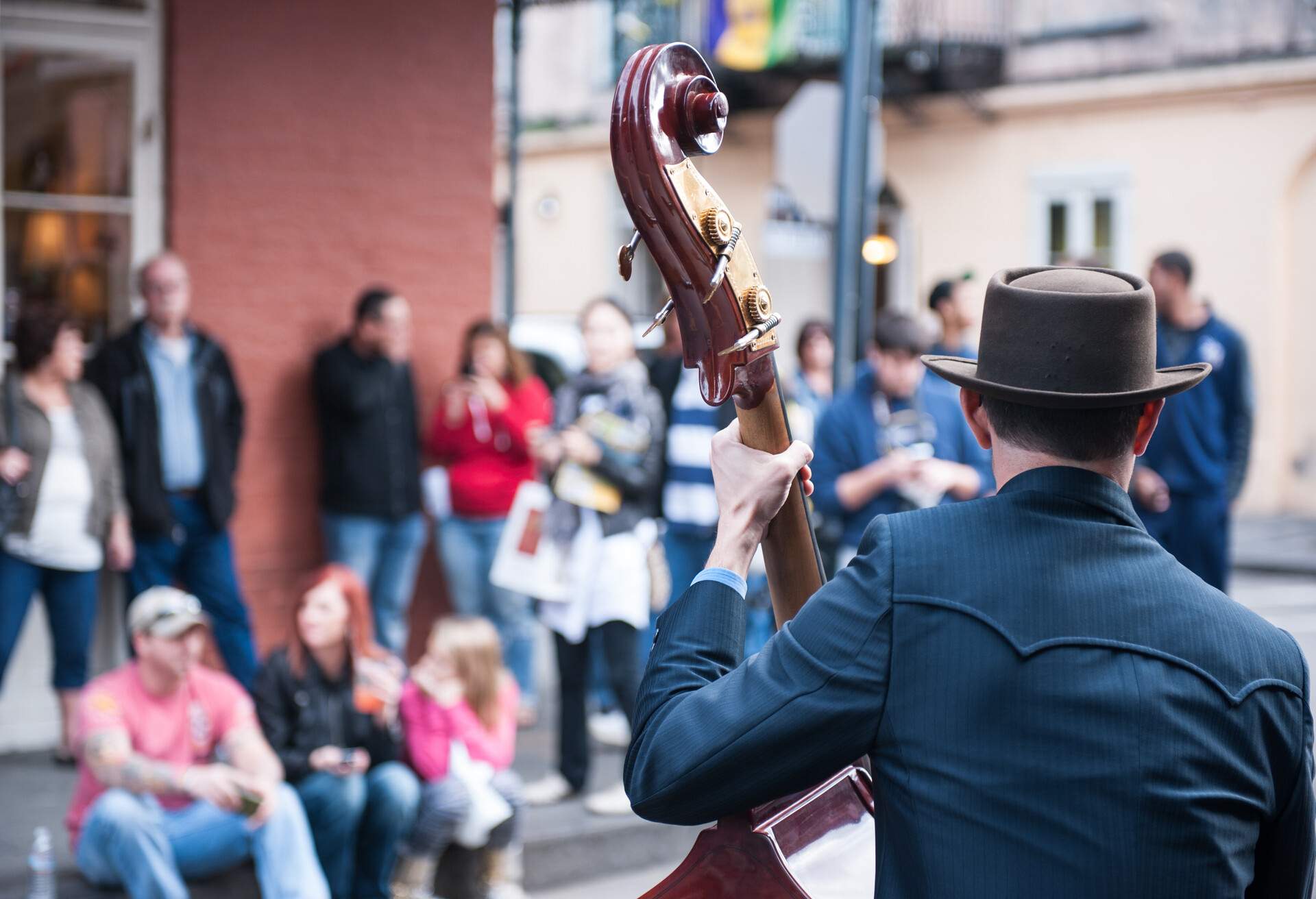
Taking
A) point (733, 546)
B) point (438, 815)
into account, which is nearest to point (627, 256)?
point (733, 546)

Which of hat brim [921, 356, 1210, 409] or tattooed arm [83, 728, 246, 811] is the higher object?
hat brim [921, 356, 1210, 409]

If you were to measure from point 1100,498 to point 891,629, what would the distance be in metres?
0.29

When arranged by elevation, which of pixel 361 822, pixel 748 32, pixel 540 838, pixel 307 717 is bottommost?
pixel 540 838

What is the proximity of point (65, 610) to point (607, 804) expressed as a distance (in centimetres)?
215

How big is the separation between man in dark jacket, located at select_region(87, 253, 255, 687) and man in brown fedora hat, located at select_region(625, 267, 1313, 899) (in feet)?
14.4

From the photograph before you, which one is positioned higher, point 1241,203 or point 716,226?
point 1241,203

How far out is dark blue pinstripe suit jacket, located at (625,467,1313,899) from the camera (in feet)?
5.25

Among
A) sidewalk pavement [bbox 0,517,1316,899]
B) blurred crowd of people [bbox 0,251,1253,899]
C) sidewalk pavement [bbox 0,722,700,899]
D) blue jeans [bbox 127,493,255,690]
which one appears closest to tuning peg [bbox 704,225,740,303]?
blurred crowd of people [bbox 0,251,1253,899]

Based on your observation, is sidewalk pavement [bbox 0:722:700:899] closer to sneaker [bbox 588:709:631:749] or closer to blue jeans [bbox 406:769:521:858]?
blue jeans [bbox 406:769:521:858]

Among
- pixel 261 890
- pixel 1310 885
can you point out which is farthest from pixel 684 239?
pixel 261 890

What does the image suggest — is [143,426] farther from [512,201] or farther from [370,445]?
[512,201]

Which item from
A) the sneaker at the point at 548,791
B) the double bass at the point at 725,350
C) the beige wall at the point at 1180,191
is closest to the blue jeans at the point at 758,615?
the sneaker at the point at 548,791

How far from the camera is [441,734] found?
5.00m

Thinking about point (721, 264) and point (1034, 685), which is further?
point (721, 264)
